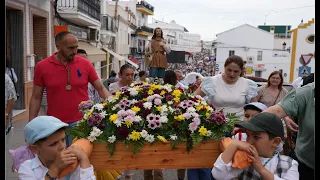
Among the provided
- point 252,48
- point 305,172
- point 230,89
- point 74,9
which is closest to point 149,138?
point 305,172

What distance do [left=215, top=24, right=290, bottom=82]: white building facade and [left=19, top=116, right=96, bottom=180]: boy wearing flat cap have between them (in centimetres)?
4790

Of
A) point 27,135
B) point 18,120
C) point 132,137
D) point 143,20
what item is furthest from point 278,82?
point 143,20

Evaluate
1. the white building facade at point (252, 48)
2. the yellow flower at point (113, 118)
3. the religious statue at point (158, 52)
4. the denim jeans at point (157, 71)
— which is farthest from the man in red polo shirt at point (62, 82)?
the white building facade at point (252, 48)

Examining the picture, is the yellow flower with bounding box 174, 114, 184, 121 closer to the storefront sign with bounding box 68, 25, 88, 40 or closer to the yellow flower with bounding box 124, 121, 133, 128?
the yellow flower with bounding box 124, 121, 133, 128

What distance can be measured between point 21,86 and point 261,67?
43.5 meters

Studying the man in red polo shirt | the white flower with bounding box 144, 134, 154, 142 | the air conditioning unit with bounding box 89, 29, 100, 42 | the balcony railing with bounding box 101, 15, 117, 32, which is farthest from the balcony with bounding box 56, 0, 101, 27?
the white flower with bounding box 144, 134, 154, 142

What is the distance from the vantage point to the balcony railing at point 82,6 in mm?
17172

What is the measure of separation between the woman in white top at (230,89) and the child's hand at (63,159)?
85.0 inches

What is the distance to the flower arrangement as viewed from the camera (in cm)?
269

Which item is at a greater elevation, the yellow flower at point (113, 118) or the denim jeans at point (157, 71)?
the denim jeans at point (157, 71)

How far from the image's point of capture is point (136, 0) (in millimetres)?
55438

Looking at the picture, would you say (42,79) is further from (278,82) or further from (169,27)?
(169,27)

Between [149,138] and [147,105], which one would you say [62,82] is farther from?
[149,138]

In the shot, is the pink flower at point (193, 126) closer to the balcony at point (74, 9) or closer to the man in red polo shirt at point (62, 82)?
the man in red polo shirt at point (62, 82)
